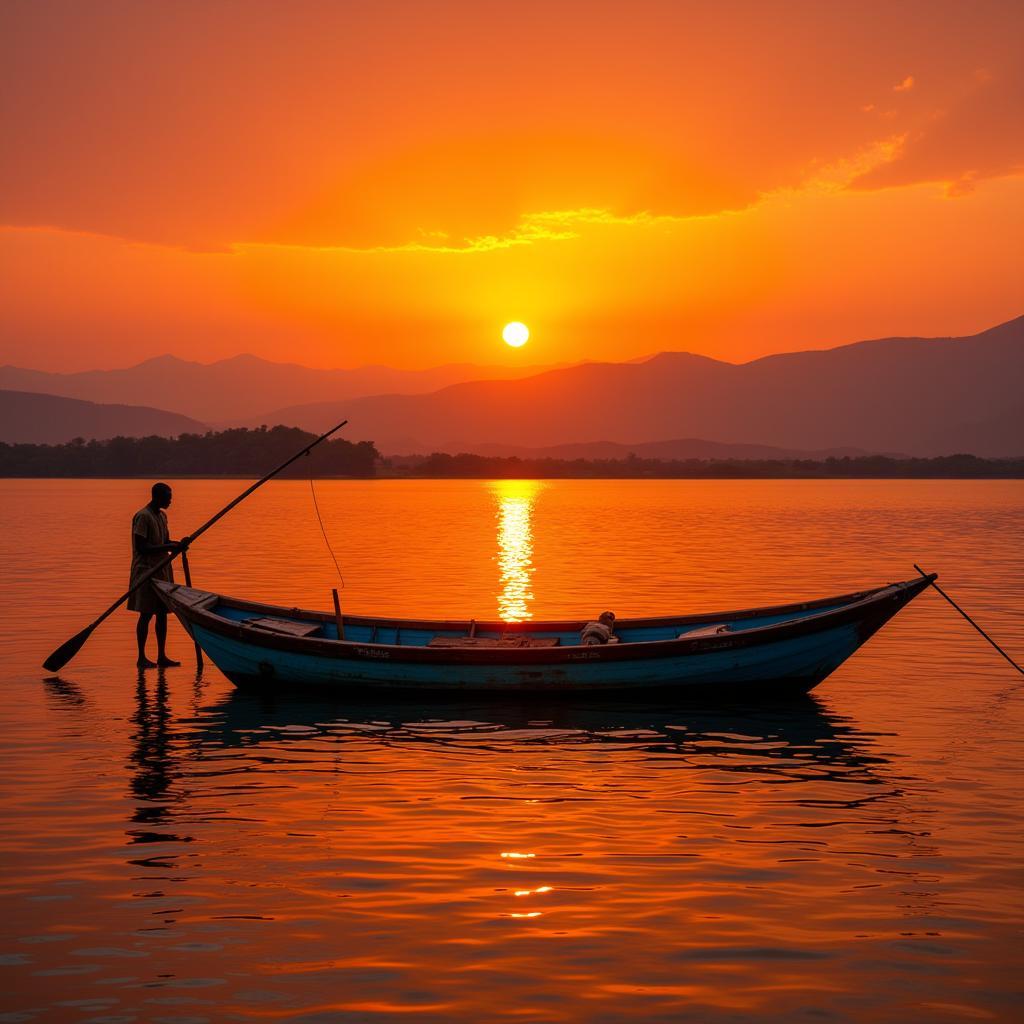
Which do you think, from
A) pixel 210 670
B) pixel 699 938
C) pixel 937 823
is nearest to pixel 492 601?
pixel 210 670

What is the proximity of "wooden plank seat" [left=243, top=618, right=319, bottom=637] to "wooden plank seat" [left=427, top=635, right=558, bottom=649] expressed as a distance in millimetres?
2115

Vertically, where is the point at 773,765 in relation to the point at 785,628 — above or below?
below

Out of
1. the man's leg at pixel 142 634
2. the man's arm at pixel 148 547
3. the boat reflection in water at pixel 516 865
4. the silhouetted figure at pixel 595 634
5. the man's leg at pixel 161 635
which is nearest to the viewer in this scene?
the boat reflection in water at pixel 516 865

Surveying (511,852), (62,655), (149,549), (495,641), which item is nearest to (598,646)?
(495,641)

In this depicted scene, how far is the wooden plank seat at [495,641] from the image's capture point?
63.6 ft

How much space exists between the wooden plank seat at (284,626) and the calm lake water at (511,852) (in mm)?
1220

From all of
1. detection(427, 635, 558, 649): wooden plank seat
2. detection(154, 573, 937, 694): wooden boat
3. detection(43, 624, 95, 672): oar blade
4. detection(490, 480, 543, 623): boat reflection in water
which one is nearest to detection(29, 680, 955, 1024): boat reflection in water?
detection(154, 573, 937, 694): wooden boat

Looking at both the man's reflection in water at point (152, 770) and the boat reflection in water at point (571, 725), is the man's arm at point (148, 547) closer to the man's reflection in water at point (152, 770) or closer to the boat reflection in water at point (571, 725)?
the man's reflection in water at point (152, 770)

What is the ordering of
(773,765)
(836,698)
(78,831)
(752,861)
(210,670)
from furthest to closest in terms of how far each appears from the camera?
(210,670) → (836,698) → (773,765) → (78,831) → (752,861)

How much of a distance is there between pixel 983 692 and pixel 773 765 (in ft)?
22.7

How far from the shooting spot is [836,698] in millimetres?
19484

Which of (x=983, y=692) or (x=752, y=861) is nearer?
(x=752, y=861)

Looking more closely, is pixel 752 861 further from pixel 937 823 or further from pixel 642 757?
pixel 642 757

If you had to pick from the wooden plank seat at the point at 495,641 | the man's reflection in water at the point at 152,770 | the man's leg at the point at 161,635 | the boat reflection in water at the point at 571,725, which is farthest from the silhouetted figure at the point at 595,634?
the man's leg at the point at 161,635
